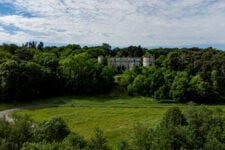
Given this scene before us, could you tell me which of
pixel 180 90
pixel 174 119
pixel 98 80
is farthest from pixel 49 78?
pixel 174 119

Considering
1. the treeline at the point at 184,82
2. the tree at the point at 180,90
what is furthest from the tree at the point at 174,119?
the treeline at the point at 184,82

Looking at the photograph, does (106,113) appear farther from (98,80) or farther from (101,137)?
(101,137)

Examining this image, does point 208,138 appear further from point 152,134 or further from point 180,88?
point 180,88

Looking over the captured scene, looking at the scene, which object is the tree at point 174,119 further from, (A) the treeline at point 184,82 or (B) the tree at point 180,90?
(A) the treeline at point 184,82

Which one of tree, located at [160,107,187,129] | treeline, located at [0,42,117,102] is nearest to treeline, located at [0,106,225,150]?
tree, located at [160,107,187,129]

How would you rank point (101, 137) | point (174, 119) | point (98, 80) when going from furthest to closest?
1. point (98, 80)
2. point (174, 119)
3. point (101, 137)

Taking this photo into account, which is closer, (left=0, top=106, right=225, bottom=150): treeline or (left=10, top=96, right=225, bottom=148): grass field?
(left=0, top=106, right=225, bottom=150): treeline

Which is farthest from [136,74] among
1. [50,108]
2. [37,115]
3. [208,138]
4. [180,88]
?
[208,138]

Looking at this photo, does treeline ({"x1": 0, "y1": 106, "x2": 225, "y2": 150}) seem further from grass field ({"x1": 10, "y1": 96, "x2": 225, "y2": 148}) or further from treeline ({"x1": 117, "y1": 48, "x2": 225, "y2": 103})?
treeline ({"x1": 117, "y1": 48, "x2": 225, "y2": 103})

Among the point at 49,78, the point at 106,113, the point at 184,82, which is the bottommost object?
the point at 106,113
